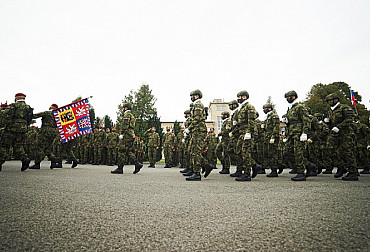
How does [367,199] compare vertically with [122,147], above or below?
below

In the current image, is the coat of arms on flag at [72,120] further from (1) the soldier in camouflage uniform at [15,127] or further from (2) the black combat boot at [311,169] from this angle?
(2) the black combat boot at [311,169]

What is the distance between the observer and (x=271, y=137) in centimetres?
911

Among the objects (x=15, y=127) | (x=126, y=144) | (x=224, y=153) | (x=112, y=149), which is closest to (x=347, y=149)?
(x=224, y=153)

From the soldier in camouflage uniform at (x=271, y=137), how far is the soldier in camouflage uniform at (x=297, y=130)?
1100 millimetres

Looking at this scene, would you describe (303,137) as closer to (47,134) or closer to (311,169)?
(311,169)

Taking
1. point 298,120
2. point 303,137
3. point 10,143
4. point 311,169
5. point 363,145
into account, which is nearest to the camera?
point 303,137

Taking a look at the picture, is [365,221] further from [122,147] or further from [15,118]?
[15,118]

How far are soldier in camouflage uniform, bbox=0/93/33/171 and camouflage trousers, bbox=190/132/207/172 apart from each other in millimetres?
5519

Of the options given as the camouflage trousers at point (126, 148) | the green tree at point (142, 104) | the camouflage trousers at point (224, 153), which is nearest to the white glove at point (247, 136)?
the camouflage trousers at point (224, 153)

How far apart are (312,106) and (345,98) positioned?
3.83 meters

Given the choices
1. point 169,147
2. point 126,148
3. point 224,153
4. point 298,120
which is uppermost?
point 298,120

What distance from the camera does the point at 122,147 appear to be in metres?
8.75

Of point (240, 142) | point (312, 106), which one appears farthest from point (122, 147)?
point (312, 106)

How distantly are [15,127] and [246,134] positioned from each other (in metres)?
7.12
